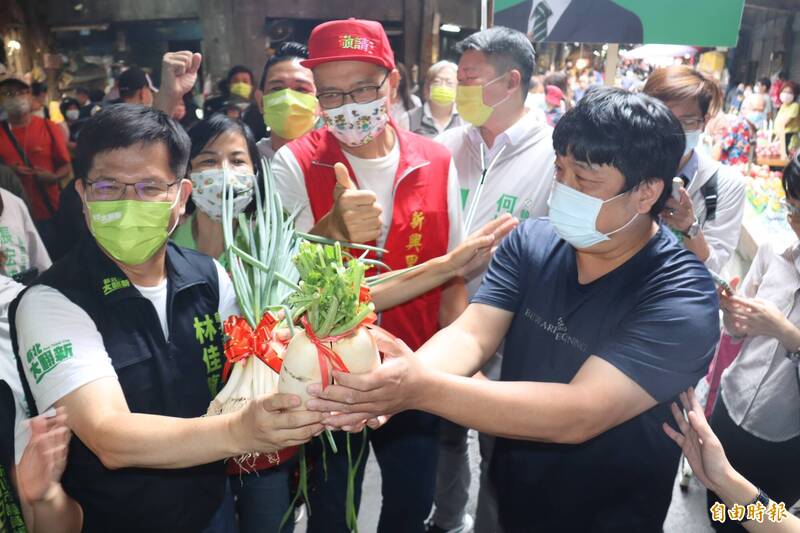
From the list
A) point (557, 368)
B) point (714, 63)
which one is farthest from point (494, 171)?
point (714, 63)

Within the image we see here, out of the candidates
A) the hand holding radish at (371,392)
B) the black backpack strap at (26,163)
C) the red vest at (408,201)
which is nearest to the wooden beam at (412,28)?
the black backpack strap at (26,163)

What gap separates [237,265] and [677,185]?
58.3 inches

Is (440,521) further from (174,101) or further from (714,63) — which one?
(714,63)

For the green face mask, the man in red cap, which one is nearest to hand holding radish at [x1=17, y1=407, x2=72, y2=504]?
the green face mask

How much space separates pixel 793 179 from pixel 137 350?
6.51 feet

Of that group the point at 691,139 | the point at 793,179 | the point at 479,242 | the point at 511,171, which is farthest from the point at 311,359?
the point at 691,139

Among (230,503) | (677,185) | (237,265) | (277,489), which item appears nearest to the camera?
(237,265)

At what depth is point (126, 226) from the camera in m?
1.30

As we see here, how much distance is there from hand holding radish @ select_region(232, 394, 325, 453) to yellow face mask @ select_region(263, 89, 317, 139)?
1724 millimetres

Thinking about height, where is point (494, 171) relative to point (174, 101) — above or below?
below

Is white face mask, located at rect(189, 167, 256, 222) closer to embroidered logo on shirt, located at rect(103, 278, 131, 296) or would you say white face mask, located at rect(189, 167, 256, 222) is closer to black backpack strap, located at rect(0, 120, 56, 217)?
embroidered logo on shirt, located at rect(103, 278, 131, 296)

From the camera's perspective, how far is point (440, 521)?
8.36 ft

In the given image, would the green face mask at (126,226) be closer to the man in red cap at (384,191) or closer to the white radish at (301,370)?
the white radish at (301,370)

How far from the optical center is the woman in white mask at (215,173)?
1.78 m
